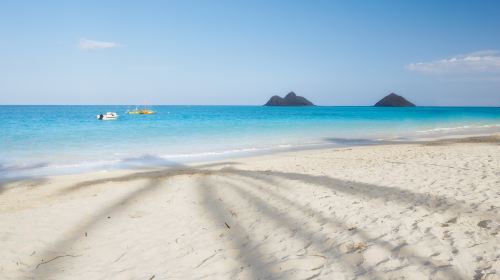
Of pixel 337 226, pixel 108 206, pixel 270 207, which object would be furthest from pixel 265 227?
pixel 108 206

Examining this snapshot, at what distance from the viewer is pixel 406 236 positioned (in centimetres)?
428

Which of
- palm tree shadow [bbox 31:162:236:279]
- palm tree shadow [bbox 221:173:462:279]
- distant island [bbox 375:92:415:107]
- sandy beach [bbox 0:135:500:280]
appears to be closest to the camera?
palm tree shadow [bbox 221:173:462:279]

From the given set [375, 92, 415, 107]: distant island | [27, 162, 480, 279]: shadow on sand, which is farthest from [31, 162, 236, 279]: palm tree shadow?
[375, 92, 415, 107]: distant island

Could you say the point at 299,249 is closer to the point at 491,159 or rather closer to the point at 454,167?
the point at 454,167

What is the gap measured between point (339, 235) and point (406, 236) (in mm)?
846

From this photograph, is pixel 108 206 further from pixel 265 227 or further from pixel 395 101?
pixel 395 101

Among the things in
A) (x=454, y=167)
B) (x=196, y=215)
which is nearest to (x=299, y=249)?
(x=196, y=215)

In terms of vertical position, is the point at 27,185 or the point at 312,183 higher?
the point at 312,183

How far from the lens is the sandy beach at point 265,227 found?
3.82 m

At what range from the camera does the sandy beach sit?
3.82 m

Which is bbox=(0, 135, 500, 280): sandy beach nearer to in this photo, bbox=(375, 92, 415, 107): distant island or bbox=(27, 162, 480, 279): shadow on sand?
bbox=(27, 162, 480, 279): shadow on sand

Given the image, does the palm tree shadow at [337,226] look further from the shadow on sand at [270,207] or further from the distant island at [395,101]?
the distant island at [395,101]

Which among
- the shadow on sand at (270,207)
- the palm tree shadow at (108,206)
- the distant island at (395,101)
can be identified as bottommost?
the palm tree shadow at (108,206)

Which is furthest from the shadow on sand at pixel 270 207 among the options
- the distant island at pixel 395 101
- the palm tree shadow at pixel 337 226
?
the distant island at pixel 395 101
